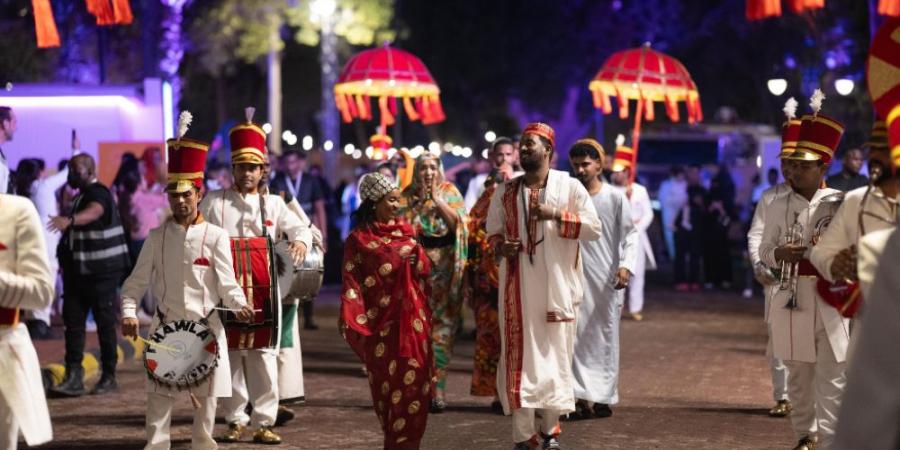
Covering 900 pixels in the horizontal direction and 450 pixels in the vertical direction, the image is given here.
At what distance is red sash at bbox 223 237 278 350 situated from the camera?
9.23 metres

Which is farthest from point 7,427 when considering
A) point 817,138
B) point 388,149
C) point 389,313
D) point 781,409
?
point 388,149

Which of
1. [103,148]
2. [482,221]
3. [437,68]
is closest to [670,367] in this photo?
[482,221]

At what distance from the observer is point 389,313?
857cm

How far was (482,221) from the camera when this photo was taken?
11.4m

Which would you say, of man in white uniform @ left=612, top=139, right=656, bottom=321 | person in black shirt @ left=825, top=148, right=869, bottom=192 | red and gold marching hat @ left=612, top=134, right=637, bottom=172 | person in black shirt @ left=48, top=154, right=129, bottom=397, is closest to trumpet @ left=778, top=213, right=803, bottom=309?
person in black shirt @ left=825, top=148, right=869, bottom=192

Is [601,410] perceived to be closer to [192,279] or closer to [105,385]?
[192,279]

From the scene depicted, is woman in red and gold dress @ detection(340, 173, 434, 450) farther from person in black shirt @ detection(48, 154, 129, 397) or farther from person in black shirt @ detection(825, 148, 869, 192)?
person in black shirt @ detection(825, 148, 869, 192)

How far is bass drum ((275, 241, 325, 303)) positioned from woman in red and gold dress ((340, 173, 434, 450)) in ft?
3.82

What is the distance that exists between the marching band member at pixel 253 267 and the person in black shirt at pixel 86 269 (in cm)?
244

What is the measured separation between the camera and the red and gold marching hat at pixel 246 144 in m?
9.60

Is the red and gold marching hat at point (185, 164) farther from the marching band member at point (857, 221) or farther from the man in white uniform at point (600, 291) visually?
the marching band member at point (857, 221)

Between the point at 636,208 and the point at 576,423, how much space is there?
7861 mm

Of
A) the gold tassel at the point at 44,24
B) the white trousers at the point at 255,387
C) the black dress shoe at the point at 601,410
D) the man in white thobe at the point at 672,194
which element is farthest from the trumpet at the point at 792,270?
the man in white thobe at the point at 672,194

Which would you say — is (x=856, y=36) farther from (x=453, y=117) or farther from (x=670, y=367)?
(x=453, y=117)
